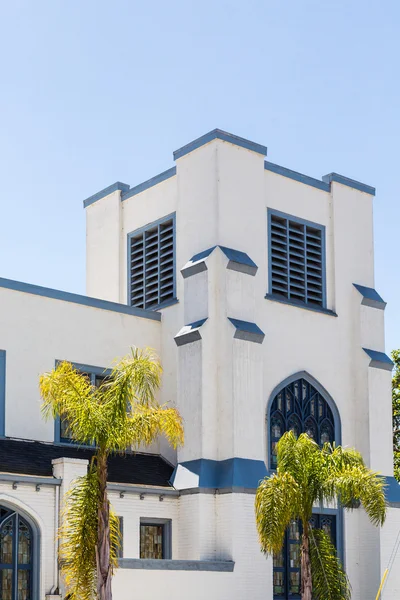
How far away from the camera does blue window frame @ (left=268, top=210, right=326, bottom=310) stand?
91.5ft

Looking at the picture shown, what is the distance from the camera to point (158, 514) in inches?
952

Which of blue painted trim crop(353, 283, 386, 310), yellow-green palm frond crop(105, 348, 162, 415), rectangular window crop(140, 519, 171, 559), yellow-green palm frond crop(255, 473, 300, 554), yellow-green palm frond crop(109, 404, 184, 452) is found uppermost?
blue painted trim crop(353, 283, 386, 310)

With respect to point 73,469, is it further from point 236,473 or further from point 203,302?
point 203,302

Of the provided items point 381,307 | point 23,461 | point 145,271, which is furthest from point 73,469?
point 381,307

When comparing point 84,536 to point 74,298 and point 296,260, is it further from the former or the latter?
point 296,260

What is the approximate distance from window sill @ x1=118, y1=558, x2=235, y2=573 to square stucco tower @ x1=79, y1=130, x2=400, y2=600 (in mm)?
189

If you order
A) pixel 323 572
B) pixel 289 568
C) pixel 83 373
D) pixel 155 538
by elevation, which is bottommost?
pixel 289 568

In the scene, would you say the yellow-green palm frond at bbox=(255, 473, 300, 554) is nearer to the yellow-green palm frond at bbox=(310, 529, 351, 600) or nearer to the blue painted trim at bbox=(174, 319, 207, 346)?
the yellow-green palm frond at bbox=(310, 529, 351, 600)

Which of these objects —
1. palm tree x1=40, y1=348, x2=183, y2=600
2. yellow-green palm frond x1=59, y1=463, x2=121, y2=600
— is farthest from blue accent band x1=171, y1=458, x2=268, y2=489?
yellow-green palm frond x1=59, y1=463, x2=121, y2=600

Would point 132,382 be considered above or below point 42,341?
below

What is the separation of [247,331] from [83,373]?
4.27m

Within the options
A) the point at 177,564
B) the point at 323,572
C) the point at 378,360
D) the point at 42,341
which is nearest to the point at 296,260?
the point at 378,360

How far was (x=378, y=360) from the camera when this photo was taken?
1133 inches

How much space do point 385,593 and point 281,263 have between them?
9.19 metres
